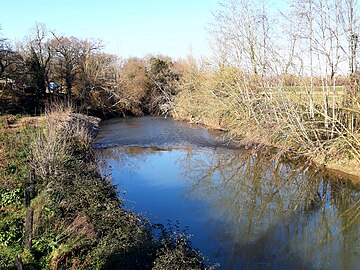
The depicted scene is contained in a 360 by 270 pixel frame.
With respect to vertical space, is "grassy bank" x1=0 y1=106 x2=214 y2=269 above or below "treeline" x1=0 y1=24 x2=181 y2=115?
below

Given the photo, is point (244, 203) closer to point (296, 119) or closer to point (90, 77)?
point (296, 119)

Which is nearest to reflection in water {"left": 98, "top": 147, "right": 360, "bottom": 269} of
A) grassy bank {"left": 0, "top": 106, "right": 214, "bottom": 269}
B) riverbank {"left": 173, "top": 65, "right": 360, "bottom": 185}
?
riverbank {"left": 173, "top": 65, "right": 360, "bottom": 185}

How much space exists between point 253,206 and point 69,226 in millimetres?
5396

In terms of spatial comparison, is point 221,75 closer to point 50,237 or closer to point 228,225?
point 228,225

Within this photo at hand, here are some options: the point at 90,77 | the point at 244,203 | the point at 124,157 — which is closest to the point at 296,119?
the point at 244,203

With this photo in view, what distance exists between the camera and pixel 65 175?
346 inches

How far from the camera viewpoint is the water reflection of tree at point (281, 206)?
733 centimetres

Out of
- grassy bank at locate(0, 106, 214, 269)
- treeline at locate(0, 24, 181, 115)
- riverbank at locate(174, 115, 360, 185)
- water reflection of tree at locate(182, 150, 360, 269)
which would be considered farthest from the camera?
treeline at locate(0, 24, 181, 115)

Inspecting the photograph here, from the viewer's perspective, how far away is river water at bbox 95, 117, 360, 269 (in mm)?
7059

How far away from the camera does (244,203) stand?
987cm

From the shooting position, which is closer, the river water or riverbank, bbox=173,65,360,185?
the river water

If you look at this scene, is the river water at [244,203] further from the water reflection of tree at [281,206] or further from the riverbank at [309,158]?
the riverbank at [309,158]

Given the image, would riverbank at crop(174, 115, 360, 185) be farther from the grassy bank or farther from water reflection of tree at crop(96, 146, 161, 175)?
the grassy bank

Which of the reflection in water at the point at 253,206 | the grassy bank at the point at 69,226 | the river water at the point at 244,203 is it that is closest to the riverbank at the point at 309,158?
the river water at the point at 244,203
